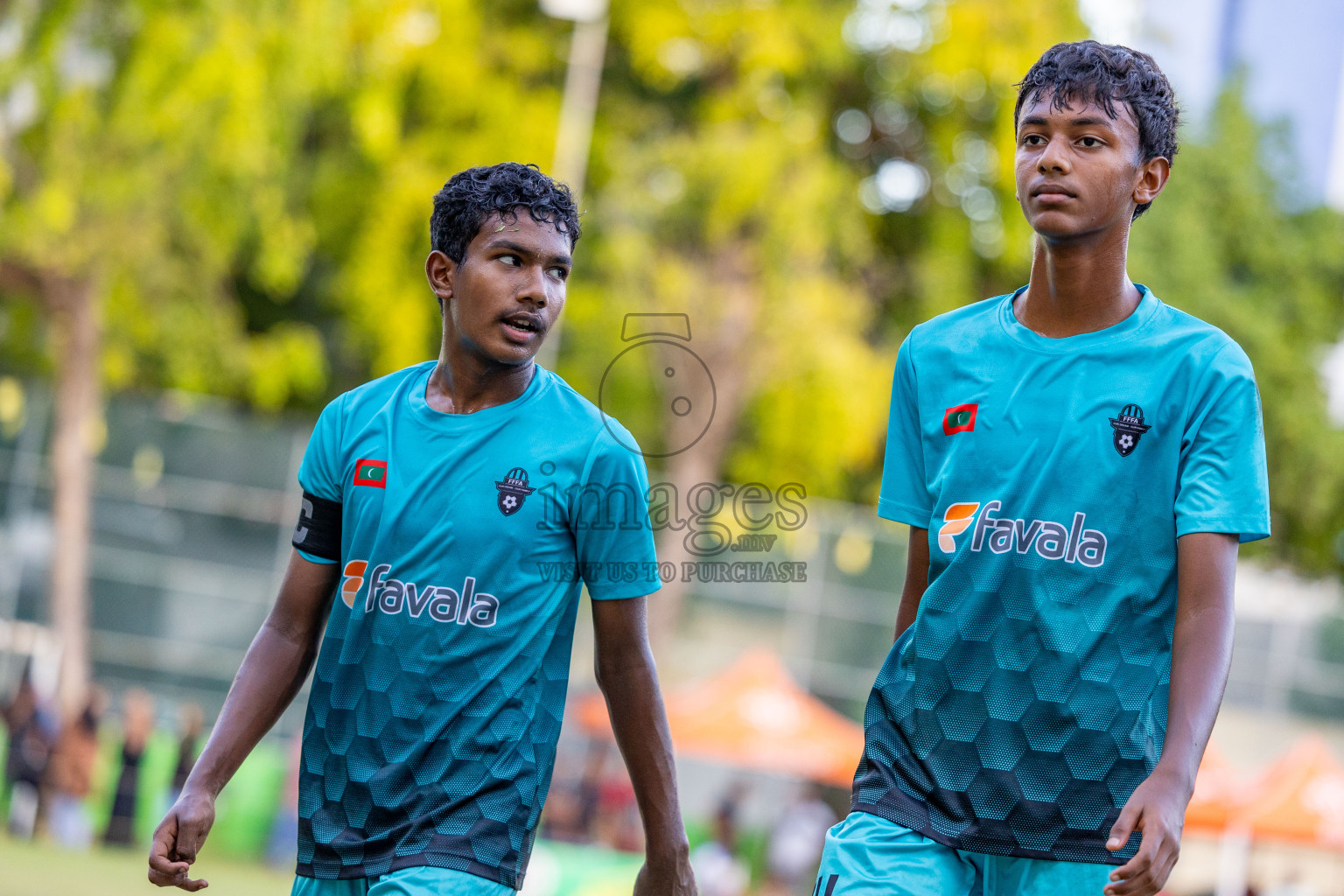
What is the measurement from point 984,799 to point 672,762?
958mm

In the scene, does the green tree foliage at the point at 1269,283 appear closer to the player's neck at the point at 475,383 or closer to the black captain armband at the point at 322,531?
the player's neck at the point at 475,383

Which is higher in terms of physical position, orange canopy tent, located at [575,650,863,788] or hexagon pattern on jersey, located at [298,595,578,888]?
hexagon pattern on jersey, located at [298,595,578,888]

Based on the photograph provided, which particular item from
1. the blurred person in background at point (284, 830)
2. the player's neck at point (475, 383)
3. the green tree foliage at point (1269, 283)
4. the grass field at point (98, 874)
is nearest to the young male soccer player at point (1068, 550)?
the player's neck at point (475, 383)

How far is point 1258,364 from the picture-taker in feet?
83.4

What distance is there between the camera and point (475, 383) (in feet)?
12.4

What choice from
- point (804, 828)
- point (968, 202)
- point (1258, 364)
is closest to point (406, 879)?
point (804, 828)

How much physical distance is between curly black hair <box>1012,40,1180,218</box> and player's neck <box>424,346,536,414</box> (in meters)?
1.38

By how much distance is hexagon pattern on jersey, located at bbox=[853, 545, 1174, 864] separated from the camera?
2998 mm

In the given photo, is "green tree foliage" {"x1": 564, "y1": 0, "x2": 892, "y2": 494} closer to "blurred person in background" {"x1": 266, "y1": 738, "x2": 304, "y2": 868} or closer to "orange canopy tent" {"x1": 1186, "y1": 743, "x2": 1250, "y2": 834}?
"orange canopy tent" {"x1": 1186, "y1": 743, "x2": 1250, "y2": 834}

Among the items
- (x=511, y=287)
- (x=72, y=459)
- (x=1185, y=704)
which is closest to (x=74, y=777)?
(x=72, y=459)

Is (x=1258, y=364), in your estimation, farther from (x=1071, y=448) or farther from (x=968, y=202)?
(x=1071, y=448)

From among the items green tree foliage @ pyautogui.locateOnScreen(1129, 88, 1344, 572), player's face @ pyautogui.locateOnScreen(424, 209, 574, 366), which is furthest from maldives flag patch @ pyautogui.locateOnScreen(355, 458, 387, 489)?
green tree foliage @ pyautogui.locateOnScreen(1129, 88, 1344, 572)

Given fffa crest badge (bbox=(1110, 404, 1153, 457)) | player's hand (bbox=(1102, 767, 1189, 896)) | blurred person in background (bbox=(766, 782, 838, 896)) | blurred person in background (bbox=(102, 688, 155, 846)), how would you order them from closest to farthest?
player's hand (bbox=(1102, 767, 1189, 896)) < fffa crest badge (bbox=(1110, 404, 1153, 457)) < blurred person in background (bbox=(102, 688, 155, 846)) < blurred person in background (bbox=(766, 782, 838, 896))

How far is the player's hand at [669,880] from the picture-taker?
3.67 m
